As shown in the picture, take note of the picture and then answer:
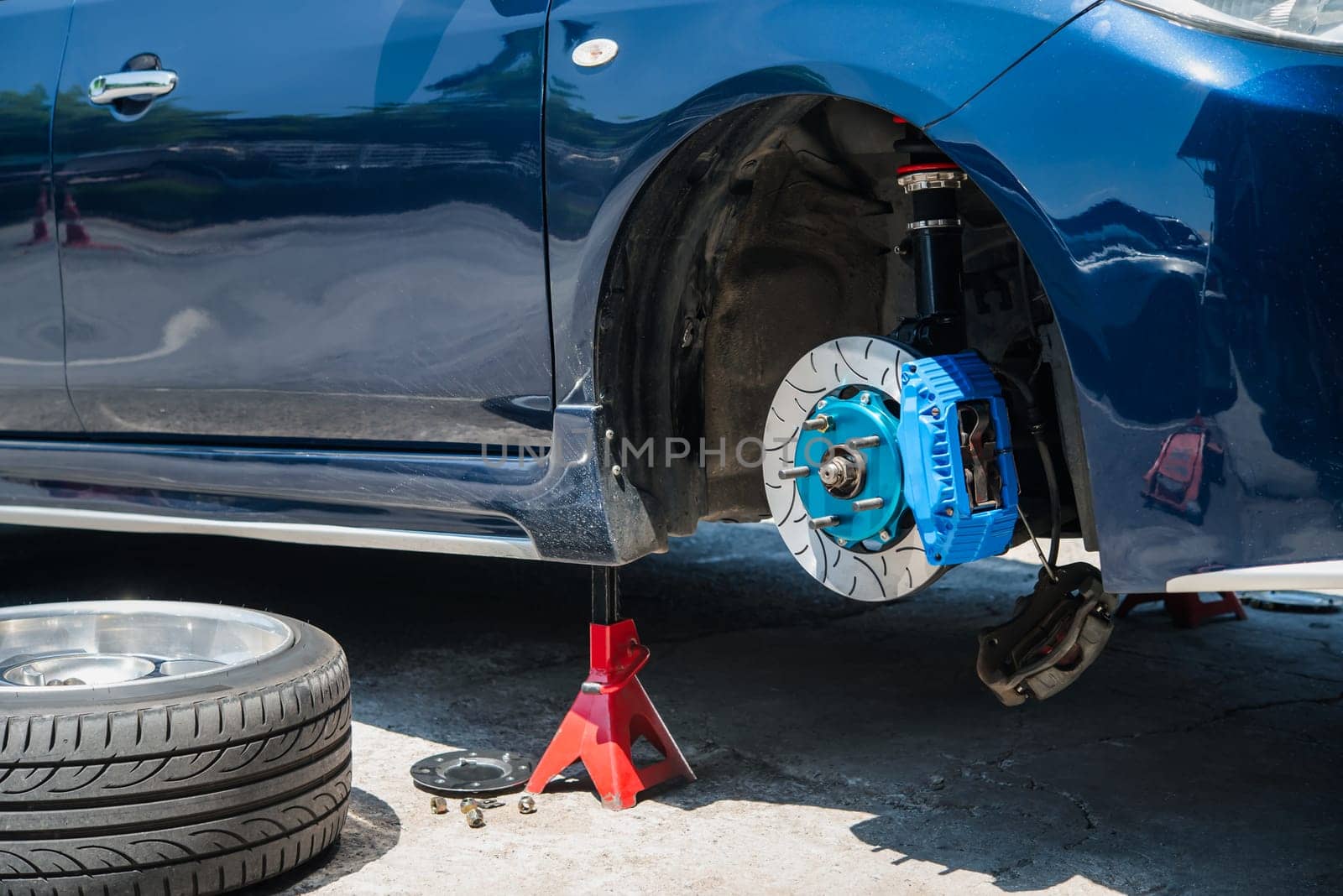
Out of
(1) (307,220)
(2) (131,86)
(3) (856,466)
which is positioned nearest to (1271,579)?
(3) (856,466)

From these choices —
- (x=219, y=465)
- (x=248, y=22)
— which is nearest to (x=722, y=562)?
(x=219, y=465)

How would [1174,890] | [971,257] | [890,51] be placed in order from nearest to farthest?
1. [890,51]
2. [1174,890]
3. [971,257]

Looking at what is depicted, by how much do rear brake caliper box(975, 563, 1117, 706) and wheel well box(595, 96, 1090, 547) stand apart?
0.13 metres

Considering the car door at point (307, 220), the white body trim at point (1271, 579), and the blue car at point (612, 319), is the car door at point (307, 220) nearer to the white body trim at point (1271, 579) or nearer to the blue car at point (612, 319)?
the blue car at point (612, 319)

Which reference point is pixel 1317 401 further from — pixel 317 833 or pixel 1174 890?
pixel 317 833

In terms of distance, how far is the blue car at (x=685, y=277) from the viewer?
4.87 feet

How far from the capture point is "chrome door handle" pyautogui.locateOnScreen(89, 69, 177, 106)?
2.29m

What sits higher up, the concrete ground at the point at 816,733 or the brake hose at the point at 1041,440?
the brake hose at the point at 1041,440

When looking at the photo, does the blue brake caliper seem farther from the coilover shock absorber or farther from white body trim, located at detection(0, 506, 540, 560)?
white body trim, located at detection(0, 506, 540, 560)

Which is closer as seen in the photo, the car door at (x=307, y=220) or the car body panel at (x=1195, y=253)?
the car body panel at (x=1195, y=253)

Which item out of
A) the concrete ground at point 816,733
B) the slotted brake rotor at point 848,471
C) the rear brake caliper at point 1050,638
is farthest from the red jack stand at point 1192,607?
the slotted brake rotor at point 848,471

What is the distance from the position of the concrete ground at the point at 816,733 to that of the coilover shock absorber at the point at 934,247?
709mm

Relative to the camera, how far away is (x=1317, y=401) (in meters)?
1.47

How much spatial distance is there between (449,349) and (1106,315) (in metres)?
0.99
